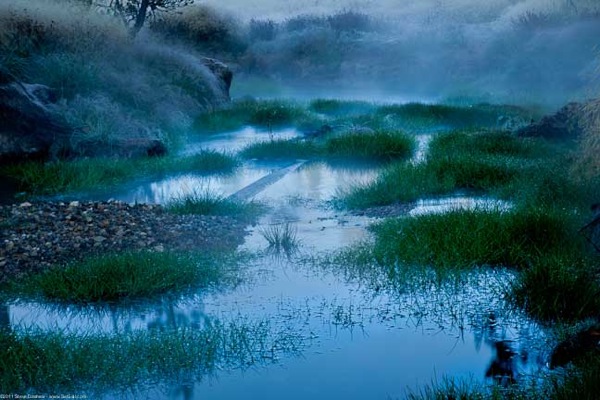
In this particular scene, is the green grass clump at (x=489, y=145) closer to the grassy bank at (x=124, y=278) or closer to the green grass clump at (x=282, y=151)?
the green grass clump at (x=282, y=151)

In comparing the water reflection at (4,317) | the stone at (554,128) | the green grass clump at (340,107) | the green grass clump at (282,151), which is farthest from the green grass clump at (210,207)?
the green grass clump at (340,107)

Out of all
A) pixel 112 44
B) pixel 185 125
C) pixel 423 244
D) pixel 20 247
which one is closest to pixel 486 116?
pixel 185 125

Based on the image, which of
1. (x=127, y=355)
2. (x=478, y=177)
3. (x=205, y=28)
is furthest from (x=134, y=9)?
(x=127, y=355)

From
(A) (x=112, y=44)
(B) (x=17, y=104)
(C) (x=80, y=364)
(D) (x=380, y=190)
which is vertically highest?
(A) (x=112, y=44)

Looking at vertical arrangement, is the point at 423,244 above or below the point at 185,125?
below

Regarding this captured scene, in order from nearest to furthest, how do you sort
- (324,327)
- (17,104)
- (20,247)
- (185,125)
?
(324,327), (20,247), (17,104), (185,125)

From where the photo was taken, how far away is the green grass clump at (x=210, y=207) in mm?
9562

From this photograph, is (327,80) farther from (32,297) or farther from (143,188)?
(32,297)

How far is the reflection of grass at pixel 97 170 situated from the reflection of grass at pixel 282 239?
3.85 m

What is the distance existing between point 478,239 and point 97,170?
6410 millimetres

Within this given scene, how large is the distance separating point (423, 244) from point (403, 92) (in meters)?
22.0

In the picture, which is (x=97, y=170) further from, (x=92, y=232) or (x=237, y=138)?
(x=237, y=138)

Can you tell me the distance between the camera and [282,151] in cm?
1429

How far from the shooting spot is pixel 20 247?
7.84 m
